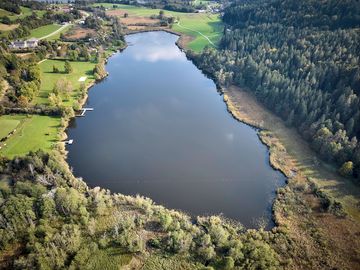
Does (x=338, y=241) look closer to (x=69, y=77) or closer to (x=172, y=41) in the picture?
(x=69, y=77)

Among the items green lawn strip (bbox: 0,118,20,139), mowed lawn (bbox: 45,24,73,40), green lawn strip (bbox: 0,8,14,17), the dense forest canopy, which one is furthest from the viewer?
green lawn strip (bbox: 0,8,14,17)

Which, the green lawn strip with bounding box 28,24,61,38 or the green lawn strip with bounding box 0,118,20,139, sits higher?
the green lawn strip with bounding box 28,24,61,38

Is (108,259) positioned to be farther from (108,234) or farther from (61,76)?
(61,76)

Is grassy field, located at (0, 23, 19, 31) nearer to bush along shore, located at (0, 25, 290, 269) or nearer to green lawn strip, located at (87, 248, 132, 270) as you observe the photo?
bush along shore, located at (0, 25, 290, 269)

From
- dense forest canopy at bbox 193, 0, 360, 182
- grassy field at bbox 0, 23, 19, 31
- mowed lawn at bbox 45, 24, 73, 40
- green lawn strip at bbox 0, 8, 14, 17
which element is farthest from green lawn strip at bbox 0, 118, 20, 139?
green lawn strip at bbox 0, 8, 14, 17

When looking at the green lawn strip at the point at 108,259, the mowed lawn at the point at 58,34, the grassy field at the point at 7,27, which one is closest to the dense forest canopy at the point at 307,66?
the green lawn strip at the point at 108,259

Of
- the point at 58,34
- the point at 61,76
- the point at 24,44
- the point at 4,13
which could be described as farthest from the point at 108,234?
the point at 4,13
